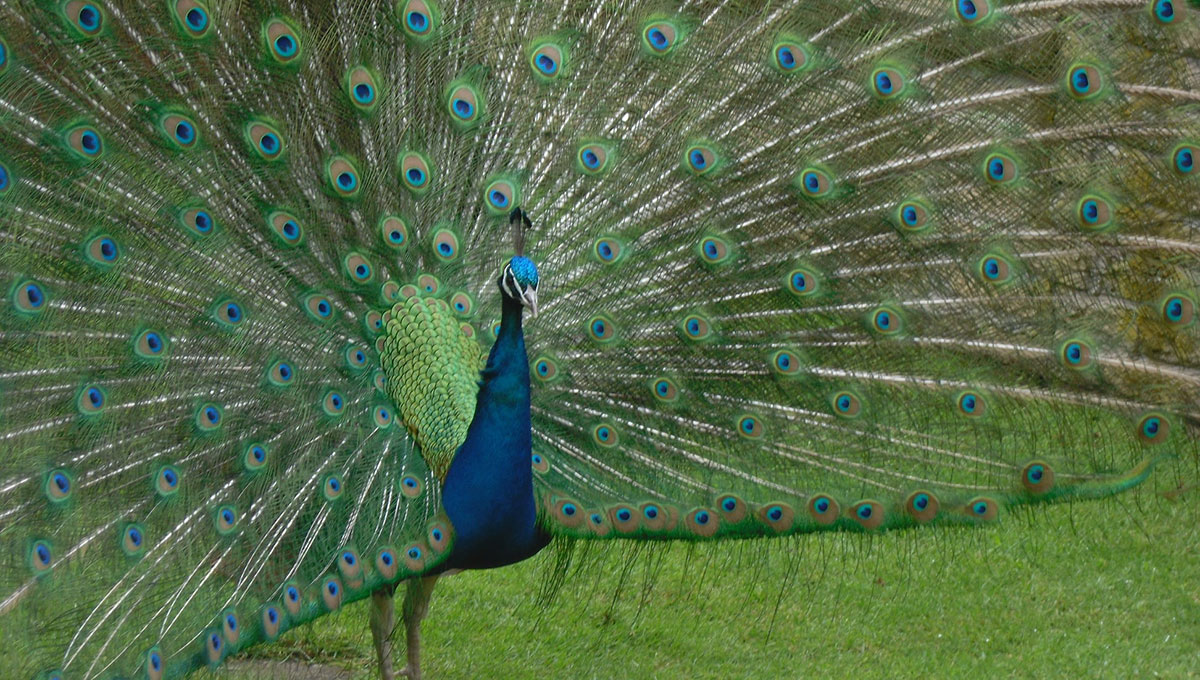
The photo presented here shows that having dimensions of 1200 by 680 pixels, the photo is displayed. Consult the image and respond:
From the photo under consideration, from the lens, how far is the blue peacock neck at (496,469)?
3041mm

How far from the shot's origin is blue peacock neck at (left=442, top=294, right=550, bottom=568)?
3041 millimetres

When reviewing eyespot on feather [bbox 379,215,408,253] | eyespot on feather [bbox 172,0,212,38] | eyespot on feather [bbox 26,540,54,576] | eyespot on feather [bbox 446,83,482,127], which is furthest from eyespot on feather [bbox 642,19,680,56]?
eyespot on feather [bbox 26,540,54,576]

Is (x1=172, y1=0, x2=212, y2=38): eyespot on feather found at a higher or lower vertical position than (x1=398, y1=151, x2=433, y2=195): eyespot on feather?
higher

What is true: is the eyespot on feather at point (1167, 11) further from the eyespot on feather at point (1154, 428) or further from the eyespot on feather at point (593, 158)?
the eyespot on feather at point (593, 158)

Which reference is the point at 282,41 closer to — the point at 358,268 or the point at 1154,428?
the point at 358,268

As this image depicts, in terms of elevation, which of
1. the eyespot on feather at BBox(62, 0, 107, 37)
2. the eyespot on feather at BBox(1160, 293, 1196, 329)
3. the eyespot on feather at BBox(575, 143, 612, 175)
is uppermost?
the eyespot on feather at BBox(62, 0, 107, 37)

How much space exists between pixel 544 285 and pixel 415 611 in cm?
104

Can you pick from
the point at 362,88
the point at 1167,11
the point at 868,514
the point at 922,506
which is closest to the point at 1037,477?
the point at 922,506

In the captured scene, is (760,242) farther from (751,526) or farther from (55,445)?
(55,445)

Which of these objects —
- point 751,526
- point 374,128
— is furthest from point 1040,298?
point 374,128

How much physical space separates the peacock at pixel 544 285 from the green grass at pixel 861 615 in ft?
2.44

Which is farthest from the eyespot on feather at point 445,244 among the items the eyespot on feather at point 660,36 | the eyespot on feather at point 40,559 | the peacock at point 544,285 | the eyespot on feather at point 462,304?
the eyespot on feather at point 40,559

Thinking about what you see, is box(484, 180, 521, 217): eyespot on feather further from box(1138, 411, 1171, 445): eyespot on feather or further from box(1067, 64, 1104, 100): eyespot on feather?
box(1138, 411, 1171, 445): eyespot on feather

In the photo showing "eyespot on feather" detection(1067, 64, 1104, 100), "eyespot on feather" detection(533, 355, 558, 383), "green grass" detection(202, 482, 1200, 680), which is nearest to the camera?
"eyespot on feather" detection(1067, 64, 1104, 100)
